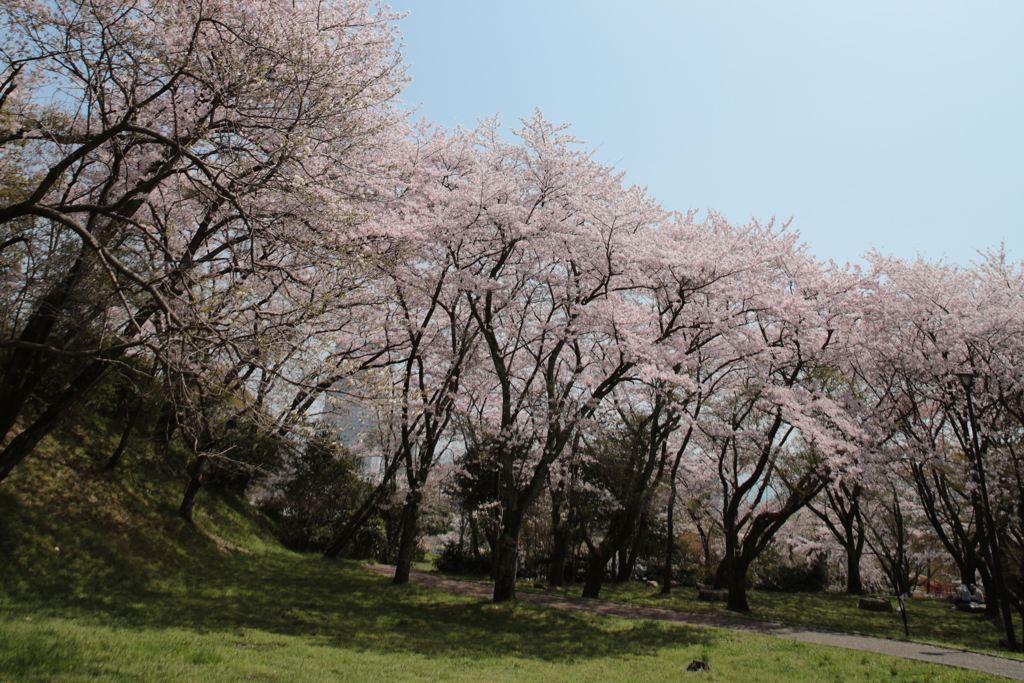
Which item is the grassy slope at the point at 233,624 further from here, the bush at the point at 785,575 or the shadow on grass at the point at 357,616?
the bush at the point at 785,575

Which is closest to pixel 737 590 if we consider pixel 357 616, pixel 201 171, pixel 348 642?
pixel 357 616

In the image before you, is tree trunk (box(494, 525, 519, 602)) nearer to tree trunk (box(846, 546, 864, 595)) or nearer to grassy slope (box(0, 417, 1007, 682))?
grassy slope (box(0, 417, 1007, 682))

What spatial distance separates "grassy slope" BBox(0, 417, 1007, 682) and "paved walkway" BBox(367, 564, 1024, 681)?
2.72 feet

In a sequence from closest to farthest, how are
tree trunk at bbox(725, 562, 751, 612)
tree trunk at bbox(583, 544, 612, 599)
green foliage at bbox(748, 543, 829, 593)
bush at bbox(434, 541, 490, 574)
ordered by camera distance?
tree trunk at bbox(725, 562, 751, 612) < tree trunk at bbox(583, 544, 612, 599) < bush at bbox(434, 541, 490, 574) < green foliage at bbox(748, 543, 829, 593)

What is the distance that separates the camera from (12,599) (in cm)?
670

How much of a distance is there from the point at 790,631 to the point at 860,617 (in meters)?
5.48

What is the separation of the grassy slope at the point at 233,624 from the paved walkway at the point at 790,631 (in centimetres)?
83

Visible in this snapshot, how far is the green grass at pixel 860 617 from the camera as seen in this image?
38.3ft

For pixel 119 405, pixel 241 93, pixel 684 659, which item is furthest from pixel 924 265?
pixel 119 405

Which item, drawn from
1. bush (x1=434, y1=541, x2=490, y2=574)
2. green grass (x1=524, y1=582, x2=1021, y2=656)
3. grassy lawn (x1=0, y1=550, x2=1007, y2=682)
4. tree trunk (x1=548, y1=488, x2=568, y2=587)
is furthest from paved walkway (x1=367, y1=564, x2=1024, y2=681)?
bush (x1=434, y1=541, x2=490, y2=574)

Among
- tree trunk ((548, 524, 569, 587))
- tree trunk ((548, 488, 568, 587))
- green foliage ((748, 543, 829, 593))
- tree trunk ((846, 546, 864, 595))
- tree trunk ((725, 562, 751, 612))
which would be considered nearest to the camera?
tree trunk ((725, 562, 751, 612))

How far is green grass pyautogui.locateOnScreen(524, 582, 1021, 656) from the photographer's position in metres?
11.7

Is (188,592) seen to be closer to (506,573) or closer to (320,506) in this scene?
(506,573)

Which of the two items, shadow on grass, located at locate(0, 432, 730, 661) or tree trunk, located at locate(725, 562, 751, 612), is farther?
tree trunk, located at locate(725, 562, 751, 612)
